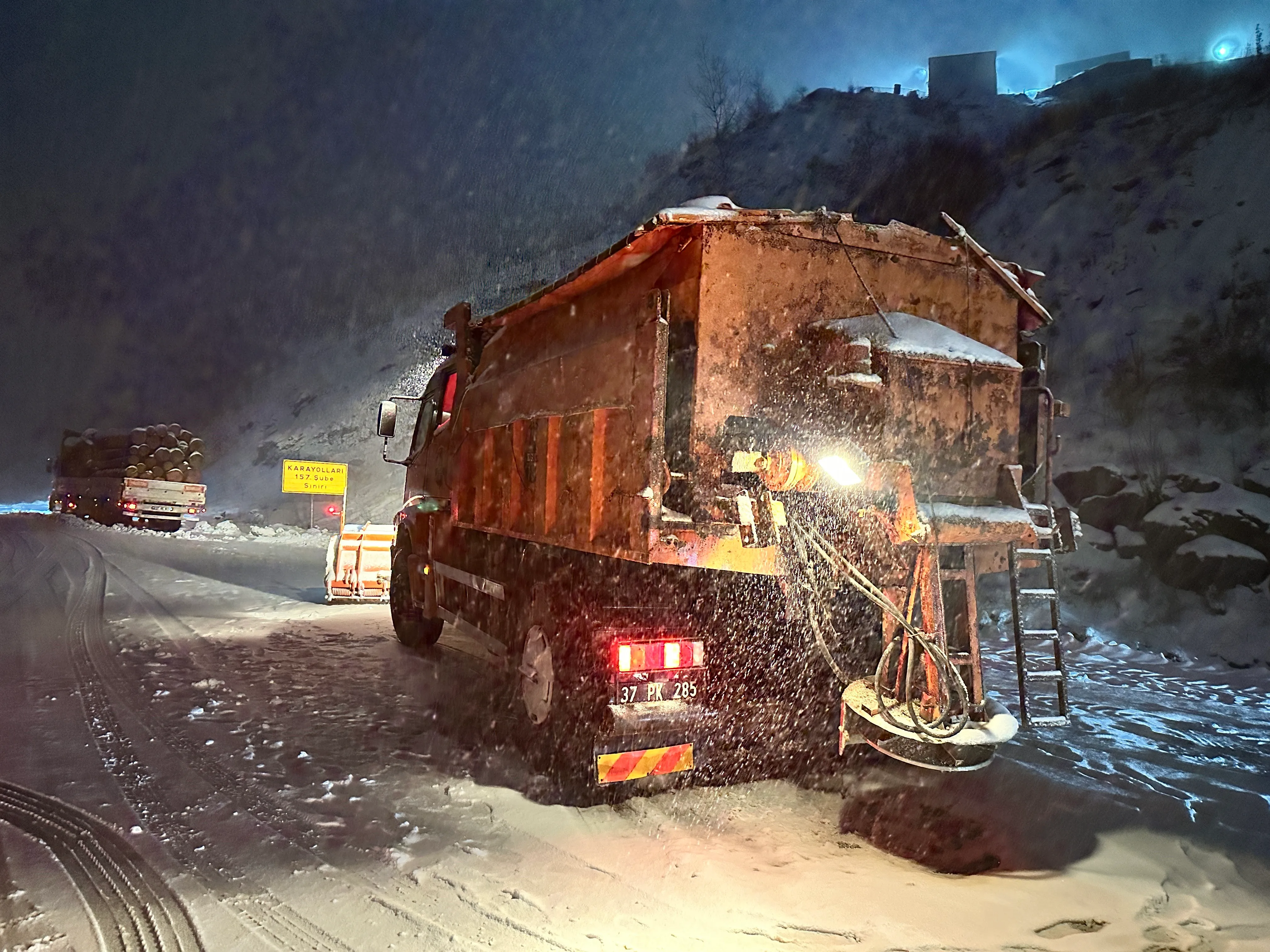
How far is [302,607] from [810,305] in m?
9.87

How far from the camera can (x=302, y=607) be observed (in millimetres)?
11859

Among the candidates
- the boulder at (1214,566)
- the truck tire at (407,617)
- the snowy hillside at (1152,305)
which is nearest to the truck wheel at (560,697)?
the truck tire at (407,617)

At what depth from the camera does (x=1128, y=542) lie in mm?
10227

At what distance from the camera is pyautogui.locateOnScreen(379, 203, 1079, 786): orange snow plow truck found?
13.5ft

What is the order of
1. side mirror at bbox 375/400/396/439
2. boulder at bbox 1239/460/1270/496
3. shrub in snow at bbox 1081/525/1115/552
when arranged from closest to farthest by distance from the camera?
side mirror at bbox 375/400/396/439
boulder at bbox 1239/460/1270/496
shrub in snow at bbox 1081/525/1115/552

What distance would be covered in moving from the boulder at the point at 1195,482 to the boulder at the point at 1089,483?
2.01ft

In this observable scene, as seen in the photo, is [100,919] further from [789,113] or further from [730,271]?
[789,113]

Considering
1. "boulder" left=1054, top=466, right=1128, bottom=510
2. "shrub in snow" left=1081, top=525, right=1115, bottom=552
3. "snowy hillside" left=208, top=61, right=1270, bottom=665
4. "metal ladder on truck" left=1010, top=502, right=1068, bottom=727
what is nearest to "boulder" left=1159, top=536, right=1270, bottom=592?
"snowy hillside" left=208, top=61, right=1270, bottom=665

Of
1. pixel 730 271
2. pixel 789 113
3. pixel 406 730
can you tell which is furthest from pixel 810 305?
pixel 789 113

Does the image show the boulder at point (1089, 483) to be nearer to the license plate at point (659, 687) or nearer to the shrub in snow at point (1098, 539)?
the shrub in snow at point (1098, 539)

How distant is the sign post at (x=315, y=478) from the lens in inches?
647

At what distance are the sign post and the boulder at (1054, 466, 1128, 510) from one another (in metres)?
12.9

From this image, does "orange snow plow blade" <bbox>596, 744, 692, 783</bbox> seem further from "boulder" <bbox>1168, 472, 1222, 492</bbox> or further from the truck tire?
"boulder" <bbox>1168, 472, 1222, 492</bbox>

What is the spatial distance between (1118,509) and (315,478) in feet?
47.8
